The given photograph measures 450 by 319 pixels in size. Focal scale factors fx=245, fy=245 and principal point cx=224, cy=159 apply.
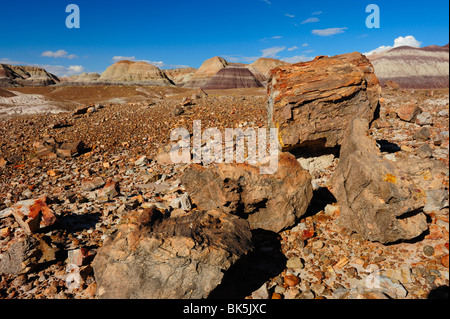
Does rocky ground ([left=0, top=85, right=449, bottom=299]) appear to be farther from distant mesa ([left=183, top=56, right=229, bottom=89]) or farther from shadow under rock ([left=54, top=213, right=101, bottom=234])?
distant mesa ([left=183, top=56, right=229, bottom=89])

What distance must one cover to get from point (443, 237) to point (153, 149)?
6885mm

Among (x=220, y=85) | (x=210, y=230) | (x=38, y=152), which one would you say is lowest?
(x=210, y=230)

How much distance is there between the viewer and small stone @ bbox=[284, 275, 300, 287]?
8.87ft

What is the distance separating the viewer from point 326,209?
3900 millimetres

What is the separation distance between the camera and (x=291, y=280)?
274 cm

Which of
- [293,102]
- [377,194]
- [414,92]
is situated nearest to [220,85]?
[414,92]

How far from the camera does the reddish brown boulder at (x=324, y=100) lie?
4691 millimetres

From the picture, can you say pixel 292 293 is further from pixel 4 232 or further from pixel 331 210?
pixel 4 232

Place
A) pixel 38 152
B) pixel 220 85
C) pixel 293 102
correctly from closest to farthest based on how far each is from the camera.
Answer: pixel 293 102 → pixel 38 152 → pixel 220 85

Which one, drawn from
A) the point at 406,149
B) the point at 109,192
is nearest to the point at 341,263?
the point at 406,149

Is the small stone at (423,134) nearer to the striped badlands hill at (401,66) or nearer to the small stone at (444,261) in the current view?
the small stone at (444,261)

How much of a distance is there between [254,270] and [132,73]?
7385 cm

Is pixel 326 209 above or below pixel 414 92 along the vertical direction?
below
